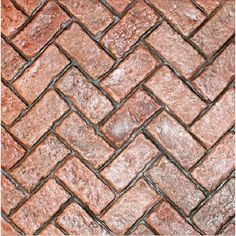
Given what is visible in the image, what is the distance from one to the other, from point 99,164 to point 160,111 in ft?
1.15

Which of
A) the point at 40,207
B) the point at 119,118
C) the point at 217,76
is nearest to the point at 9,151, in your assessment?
the point at 40,207

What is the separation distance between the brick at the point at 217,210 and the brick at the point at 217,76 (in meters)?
0.39

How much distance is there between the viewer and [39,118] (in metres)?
1.81

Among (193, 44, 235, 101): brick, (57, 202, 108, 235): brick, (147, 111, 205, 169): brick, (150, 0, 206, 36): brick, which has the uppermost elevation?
(150, 0, 206, 36): brick

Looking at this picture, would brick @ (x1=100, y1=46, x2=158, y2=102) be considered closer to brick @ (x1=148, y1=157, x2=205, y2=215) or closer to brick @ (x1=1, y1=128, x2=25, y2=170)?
brick @ (x1=148, y1=157, x2=205, y2=215)

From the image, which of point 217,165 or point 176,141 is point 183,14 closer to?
point 176,141

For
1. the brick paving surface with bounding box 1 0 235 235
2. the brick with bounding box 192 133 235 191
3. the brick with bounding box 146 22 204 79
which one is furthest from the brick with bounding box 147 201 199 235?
the brick with bounding box 146 22 204 79

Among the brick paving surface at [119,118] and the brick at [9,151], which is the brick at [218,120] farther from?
the brick at [9,151]

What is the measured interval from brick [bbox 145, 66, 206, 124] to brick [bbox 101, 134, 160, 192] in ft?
0.62

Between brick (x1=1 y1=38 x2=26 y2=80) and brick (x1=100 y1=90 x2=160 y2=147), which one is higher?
brick (x1=1 y1=38 x2=26 y2=80)

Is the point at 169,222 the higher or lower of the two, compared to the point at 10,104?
lower

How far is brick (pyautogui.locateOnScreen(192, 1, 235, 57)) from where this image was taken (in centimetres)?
175

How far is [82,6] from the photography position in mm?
1791

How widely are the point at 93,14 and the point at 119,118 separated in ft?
1.54
